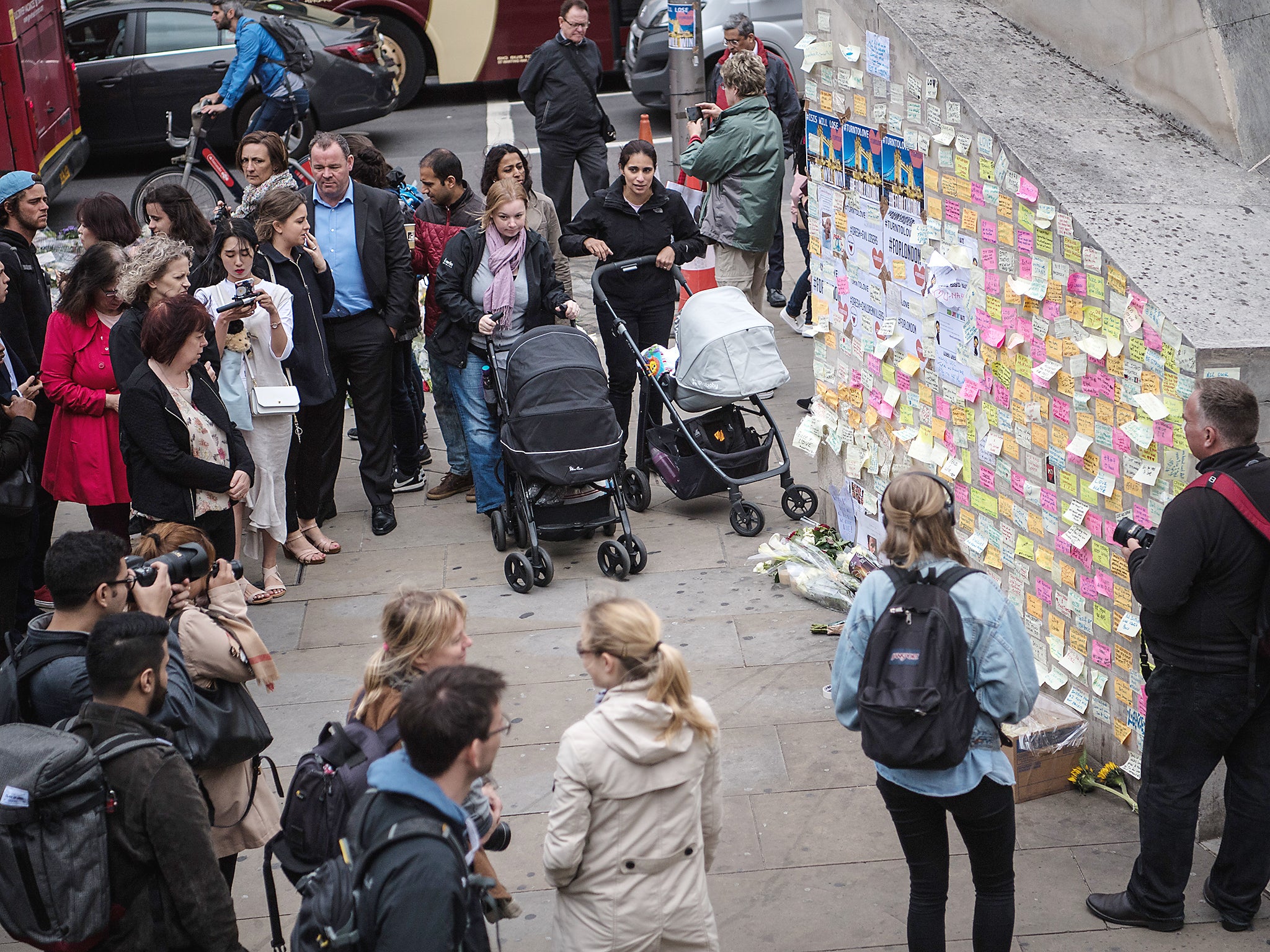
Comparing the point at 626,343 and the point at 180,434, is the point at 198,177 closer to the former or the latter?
the point at 626,343

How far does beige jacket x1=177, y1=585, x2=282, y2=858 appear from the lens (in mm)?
3873

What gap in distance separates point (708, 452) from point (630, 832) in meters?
4.37

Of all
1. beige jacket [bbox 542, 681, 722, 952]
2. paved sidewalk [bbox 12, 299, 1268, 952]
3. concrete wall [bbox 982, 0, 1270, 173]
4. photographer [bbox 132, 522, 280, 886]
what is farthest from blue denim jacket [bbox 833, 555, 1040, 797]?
concrete wall [bbox 982, 0, 1270, 173]

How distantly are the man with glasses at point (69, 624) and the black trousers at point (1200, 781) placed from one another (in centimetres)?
301

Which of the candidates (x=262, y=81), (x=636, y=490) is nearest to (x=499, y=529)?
(x=636, y=490)

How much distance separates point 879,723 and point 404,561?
4.33 metres

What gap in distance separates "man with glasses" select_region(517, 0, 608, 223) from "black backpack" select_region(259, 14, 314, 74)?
254 cm

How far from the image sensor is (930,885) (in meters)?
3.90

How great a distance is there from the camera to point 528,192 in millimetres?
7941

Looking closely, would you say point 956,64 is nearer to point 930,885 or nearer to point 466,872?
point 930,885

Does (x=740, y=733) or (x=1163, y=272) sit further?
A: (x=740, y=733)

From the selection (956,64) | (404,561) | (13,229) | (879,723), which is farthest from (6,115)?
(879,723)

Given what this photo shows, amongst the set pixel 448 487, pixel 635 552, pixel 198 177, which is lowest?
pixel 448 487

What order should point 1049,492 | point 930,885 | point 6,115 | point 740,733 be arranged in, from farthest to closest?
point 6,115, point 740,733, point 1049,492, point 930,885
